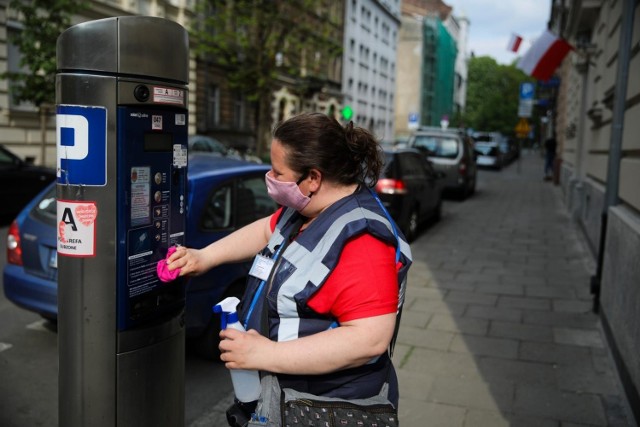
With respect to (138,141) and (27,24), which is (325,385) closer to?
(138,141)

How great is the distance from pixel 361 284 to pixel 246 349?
0.37 meters

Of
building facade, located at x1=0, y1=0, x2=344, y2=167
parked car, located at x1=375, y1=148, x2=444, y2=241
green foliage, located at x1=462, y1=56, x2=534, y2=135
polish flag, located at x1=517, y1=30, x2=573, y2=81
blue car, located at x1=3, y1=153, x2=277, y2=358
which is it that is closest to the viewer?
blue car, located at x1=3, y1=153, x2=277, y2=358

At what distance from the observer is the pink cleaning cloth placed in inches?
89.3

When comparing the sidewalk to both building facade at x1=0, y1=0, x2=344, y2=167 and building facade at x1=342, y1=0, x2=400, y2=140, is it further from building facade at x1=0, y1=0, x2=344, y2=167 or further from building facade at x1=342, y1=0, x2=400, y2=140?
building facade at x1=342, y1=0, x2=400, y2=140

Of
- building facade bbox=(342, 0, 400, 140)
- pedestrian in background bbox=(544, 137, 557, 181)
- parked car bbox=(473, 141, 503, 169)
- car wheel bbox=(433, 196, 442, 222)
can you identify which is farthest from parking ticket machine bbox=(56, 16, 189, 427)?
building facade bbox=(342, 0, 400, 140)

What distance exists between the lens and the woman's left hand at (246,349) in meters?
1.76

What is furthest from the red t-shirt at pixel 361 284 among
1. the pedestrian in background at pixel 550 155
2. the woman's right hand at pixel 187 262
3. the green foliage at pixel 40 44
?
the pedestrian in background at pixel 550 155

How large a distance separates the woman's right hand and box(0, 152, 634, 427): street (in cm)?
180

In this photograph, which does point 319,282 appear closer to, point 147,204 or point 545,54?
point 147,204

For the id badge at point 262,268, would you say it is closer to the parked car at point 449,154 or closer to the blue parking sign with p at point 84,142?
the blue parking sign with p at point 84,142

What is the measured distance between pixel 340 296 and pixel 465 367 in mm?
3309

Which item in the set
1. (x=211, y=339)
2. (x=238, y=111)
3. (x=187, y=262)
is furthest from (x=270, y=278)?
(x=238, y=111)

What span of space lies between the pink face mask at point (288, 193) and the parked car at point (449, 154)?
49.4 feet

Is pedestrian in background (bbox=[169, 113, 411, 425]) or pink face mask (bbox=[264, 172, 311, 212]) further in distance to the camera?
pink face mask (bbox=[264, 172, 311, 212])
